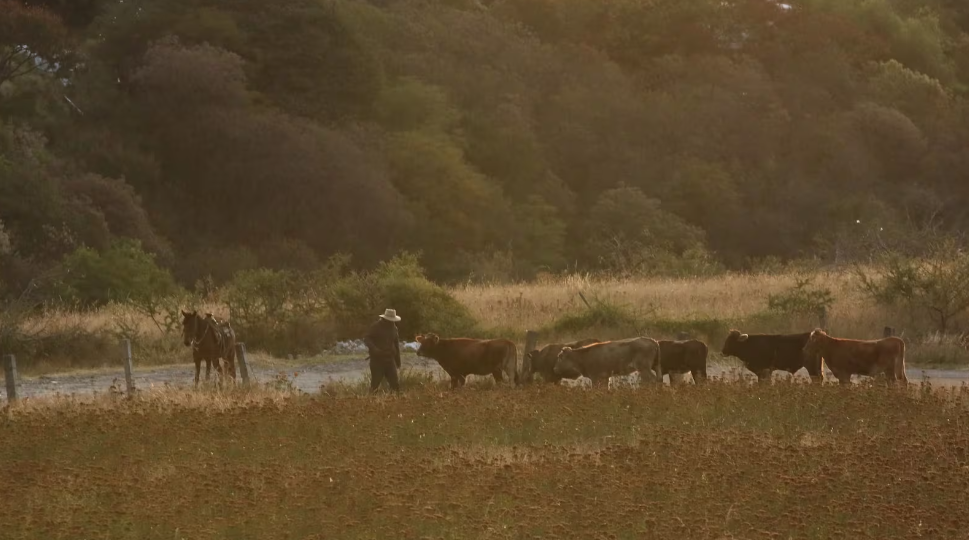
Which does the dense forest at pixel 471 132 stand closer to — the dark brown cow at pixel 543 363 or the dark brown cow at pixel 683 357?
the dark brown cow at pixel 543 363

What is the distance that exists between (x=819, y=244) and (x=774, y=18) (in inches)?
833

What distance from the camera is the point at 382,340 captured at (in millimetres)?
23797

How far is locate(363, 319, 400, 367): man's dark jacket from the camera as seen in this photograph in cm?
2370

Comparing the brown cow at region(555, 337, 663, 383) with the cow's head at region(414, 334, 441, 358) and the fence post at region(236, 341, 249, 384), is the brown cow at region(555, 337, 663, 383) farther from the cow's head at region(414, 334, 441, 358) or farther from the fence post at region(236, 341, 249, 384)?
the fence post at region(236, 341, 249, 384)

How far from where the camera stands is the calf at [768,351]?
25.3 metres

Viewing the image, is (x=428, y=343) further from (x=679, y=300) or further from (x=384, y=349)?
(x=679, y=300)

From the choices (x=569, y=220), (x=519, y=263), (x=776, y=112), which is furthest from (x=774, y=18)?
(x=519, y=263)

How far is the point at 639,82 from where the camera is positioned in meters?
81.6

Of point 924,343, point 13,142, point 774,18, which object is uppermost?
point 774,18

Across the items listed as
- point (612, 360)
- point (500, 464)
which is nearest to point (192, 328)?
point (612, 360)

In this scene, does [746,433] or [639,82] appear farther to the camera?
[639,82]

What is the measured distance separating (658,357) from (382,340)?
14.1ft

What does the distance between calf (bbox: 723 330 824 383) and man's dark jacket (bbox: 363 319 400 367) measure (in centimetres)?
551

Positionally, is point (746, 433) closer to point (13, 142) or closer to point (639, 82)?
point (13, 142)
